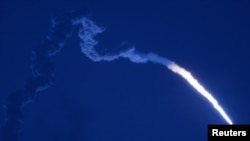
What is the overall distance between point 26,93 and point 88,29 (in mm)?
7773

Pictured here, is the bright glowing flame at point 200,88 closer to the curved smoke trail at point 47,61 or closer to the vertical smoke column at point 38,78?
the curved smoke trail at point 47,61

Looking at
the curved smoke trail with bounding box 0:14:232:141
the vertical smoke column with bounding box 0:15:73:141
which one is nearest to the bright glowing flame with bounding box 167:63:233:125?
the curved smoke trail with bounding box 0:14:232:141

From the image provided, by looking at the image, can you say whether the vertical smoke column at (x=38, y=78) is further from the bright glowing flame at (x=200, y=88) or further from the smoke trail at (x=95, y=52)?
the bright glowing flame at (x=200, y=88)

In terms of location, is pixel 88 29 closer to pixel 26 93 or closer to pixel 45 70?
pixel 45 70

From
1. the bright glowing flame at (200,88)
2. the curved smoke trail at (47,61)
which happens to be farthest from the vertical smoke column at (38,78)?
the bright glowing flame at (200,88)

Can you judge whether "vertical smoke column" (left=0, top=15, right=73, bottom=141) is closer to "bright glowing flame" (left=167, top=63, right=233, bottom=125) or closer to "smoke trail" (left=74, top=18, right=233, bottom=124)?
"smoke trail" (left=74, top=18, right=233, bottom=124)

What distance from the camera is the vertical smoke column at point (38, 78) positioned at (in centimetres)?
4075

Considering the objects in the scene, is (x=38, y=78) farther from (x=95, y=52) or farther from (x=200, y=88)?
(x=200, y=88)

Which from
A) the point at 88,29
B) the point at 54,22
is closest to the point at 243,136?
the point at 88,29

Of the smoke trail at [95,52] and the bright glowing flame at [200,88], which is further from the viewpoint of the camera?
the bright glowing flame at [200,88]

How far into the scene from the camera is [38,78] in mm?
41406

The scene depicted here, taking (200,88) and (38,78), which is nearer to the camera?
(38,78)

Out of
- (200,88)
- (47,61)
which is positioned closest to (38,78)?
(47,61)

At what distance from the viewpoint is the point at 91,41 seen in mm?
37156
